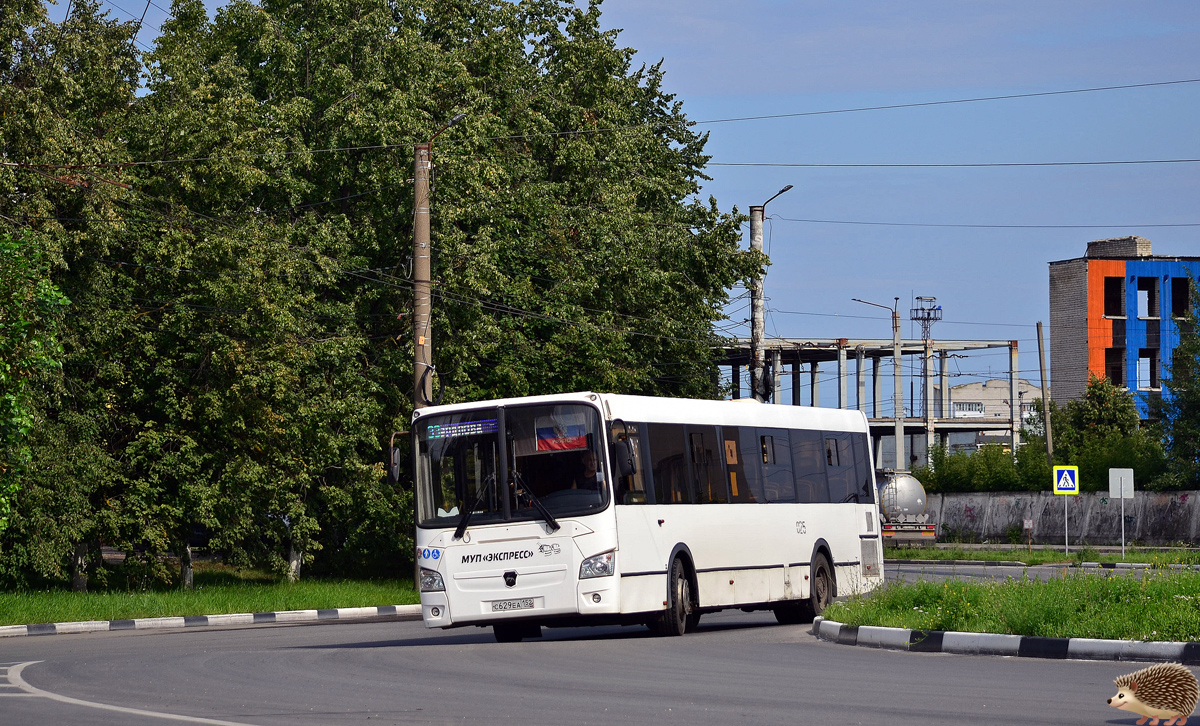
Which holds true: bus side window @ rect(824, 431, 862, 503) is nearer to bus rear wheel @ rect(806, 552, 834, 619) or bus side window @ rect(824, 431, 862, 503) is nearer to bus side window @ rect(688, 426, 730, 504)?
bus rear wheel @ rect(806, 552, 834, 619)

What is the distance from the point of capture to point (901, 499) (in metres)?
50.0

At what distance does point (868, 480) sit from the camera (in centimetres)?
2266

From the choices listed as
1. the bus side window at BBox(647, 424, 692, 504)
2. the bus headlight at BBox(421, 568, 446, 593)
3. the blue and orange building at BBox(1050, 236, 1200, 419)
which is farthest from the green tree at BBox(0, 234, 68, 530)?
the blue and orange building at BBox(1050, 236, 1200, 419)

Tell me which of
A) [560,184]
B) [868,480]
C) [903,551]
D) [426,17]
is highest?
[426,17]

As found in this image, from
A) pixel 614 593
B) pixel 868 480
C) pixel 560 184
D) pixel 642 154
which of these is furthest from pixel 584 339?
pixel 614 593

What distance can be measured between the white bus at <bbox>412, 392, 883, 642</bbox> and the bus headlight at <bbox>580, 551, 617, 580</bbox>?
0.5 inches

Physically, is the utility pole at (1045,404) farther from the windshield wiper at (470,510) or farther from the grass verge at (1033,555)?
the windshield wiper at (470,510)

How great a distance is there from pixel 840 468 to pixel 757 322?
12.2 meters

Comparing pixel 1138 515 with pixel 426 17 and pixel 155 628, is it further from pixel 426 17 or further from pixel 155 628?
pixel 155 628

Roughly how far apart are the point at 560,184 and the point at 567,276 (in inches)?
129

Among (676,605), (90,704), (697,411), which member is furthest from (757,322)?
(90,704)

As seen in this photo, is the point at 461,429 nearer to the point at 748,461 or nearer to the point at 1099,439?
the point at 748,461

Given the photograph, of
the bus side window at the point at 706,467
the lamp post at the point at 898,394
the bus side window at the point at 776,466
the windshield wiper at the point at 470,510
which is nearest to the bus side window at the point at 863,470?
A: the bus side window at the point at 776,466

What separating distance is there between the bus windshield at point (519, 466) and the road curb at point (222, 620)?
8750mm
